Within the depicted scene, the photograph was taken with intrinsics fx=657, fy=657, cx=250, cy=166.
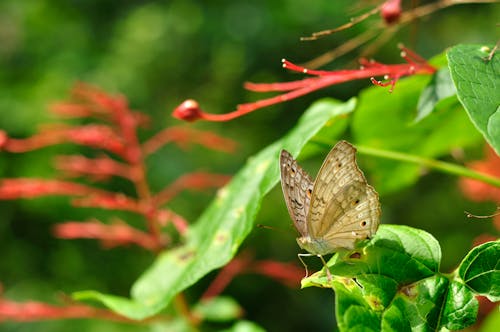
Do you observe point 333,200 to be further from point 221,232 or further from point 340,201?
point 221,232

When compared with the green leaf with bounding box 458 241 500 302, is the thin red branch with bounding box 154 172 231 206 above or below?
below

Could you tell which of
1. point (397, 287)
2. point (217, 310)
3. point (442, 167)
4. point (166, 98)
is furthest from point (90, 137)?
point (166, 98)

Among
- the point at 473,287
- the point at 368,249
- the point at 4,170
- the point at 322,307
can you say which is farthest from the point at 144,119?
the point at 322,307

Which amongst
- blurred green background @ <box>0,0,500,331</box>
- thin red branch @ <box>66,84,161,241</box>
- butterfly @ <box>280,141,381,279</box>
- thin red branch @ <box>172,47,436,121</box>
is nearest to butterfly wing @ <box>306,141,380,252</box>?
butterfly @ <box>280,141,381,279</box>

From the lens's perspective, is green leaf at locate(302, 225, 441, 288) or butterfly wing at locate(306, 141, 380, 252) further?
butterfly wing at locate(306, 141, 380, 252)

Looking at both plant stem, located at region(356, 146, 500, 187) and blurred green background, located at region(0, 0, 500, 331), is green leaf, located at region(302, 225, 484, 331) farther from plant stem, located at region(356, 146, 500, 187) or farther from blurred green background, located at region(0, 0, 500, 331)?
blurred green background, located at region(0, 0, 500, 331)

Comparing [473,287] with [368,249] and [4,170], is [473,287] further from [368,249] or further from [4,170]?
[4,170]
